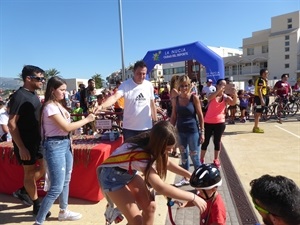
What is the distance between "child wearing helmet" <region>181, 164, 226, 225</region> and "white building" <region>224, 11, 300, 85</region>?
58.2m

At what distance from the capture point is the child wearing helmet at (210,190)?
1970 mm

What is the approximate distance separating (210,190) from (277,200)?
756mm

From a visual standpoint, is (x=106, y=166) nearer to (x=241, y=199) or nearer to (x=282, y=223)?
(x=282, y=223)

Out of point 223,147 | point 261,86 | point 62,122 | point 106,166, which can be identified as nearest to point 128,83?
point 62,122

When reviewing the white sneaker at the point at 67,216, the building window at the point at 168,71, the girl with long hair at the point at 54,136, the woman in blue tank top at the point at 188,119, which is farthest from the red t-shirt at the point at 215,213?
the building window at the point at 168,71

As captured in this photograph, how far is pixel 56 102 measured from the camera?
303 cm

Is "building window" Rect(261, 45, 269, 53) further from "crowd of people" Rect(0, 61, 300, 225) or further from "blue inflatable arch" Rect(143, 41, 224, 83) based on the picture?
"crowd of people" Rect(0, 61, 300, 225)

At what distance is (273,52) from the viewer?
192 ft

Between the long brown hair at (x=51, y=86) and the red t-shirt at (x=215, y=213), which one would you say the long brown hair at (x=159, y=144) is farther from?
the long brown hair at (x=51, y=86)

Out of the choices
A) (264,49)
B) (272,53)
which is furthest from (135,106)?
(264,49)

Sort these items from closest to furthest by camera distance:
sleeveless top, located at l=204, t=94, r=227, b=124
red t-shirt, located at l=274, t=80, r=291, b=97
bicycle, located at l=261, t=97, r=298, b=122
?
sleeveless top, located at l=204, t=94, r=227, b=124 < red t-shirt, located at l=274, t=80, r=291, b=97 < bicycle, located at l=261, t=97, r=298, b=122

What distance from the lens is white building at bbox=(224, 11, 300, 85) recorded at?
56.8m

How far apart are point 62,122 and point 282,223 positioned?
225 centimetres

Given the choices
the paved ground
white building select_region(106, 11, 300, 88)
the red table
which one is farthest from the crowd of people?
white building select_region(106, 11, 300, 88)
